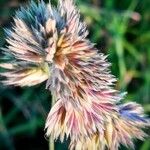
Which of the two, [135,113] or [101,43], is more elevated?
[101,43]

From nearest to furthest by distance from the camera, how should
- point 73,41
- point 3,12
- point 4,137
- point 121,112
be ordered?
1. point 73,41
2. point 121,112
3. point 4,137
4. point 3,12

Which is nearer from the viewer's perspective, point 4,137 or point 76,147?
point 76,147

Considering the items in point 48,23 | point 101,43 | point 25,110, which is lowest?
point 25,110

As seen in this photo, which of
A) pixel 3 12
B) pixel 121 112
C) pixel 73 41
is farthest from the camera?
pixel 3 12

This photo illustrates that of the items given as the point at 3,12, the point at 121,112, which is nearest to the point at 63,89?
the point at 121,112

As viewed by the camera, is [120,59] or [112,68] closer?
[120,59]

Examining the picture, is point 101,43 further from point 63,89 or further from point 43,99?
point 63,89

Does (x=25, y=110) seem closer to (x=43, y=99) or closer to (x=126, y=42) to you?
(x=43, y=99)
